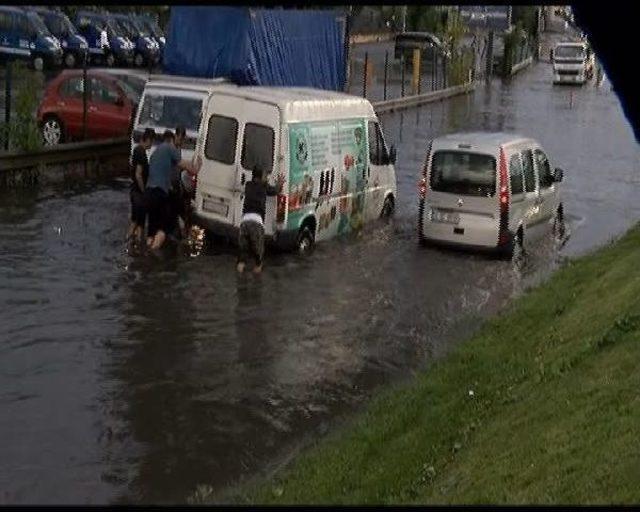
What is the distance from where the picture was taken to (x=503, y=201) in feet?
53.2

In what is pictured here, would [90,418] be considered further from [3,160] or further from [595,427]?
[3,160]

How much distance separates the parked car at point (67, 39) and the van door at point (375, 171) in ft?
82.6

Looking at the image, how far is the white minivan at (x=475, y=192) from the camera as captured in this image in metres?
16.3

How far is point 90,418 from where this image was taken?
8750 millimetres

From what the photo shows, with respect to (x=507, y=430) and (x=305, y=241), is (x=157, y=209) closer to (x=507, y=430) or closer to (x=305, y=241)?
(x=305, y=241)

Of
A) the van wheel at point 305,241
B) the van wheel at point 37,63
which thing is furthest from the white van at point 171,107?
the van wheel at point 37,63

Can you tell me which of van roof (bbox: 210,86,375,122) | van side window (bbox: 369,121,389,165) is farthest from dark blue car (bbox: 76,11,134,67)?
van roof (bbox: 210,86,375,122)

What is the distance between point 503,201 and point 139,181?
4976mm

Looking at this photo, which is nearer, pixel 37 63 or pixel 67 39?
pixel 37 63

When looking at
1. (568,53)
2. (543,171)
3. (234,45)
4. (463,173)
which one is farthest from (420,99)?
(463,173)

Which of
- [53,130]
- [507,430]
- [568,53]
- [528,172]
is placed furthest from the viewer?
[568,53]

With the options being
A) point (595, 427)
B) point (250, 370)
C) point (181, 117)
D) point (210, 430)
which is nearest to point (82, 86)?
point (181, 117)

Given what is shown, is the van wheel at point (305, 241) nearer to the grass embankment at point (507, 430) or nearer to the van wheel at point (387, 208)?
the van wheel at point (387, 208)

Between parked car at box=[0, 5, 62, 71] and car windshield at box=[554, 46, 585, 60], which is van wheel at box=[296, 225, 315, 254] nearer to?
parked car at box=[0, 5, 62, 71]
